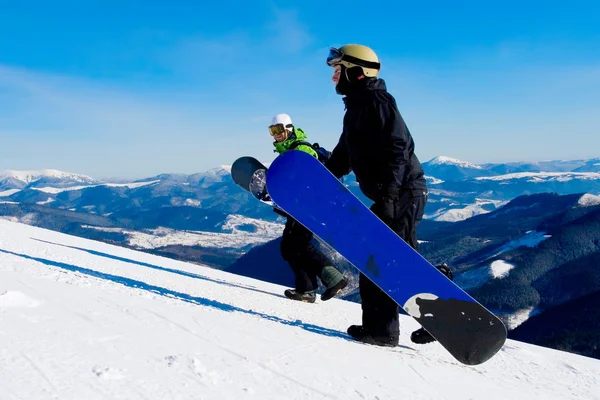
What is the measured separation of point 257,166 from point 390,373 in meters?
5.29

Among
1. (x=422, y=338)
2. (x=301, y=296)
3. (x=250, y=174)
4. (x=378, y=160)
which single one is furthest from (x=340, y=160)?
(x=301, y=296)

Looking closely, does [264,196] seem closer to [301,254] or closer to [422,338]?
[301,254]

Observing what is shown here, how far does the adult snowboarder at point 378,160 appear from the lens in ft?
16.0

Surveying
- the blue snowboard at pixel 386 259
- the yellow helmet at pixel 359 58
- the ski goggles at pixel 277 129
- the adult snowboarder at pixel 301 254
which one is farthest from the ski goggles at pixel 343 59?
the ski goggles at pixel 277 129

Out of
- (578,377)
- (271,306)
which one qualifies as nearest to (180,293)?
(271,306)

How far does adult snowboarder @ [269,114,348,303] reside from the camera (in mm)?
7648

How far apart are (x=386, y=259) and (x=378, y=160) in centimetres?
112

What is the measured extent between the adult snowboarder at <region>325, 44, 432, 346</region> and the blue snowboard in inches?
10.2

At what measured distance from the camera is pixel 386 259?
4879 millimetres

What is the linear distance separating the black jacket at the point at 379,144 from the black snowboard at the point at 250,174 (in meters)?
A: 2.87

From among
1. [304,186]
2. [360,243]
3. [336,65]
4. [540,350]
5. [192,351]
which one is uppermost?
[336,65]

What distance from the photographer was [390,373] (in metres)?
3.75

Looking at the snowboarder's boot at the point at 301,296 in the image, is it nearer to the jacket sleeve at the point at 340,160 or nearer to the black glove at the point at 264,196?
the black glove at the point at 264,196

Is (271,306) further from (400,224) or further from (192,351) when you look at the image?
(192,351)
